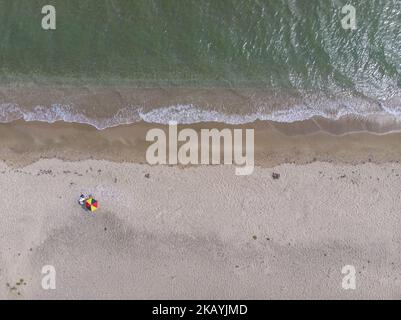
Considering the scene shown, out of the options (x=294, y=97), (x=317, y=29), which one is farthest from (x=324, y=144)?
(x=317, y=29)

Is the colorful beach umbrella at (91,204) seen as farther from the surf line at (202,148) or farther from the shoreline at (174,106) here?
the shoreline at (174,106)

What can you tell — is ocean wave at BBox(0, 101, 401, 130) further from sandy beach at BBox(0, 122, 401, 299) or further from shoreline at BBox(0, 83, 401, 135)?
sandy beach at BBox(0, 122, 401, 299)

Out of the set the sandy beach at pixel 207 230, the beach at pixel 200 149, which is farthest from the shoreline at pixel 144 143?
the sandy beach at pixel 207 230

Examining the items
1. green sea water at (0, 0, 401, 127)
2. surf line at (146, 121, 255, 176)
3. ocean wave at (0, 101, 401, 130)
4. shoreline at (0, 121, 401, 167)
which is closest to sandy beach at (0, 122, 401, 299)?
shoreline at (0, 121, 401, 167)

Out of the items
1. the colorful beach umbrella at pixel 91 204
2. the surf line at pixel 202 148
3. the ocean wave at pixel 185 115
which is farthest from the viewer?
the ocean wave at pixel 185 115

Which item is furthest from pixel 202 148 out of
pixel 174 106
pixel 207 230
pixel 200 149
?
pixel 207 230
